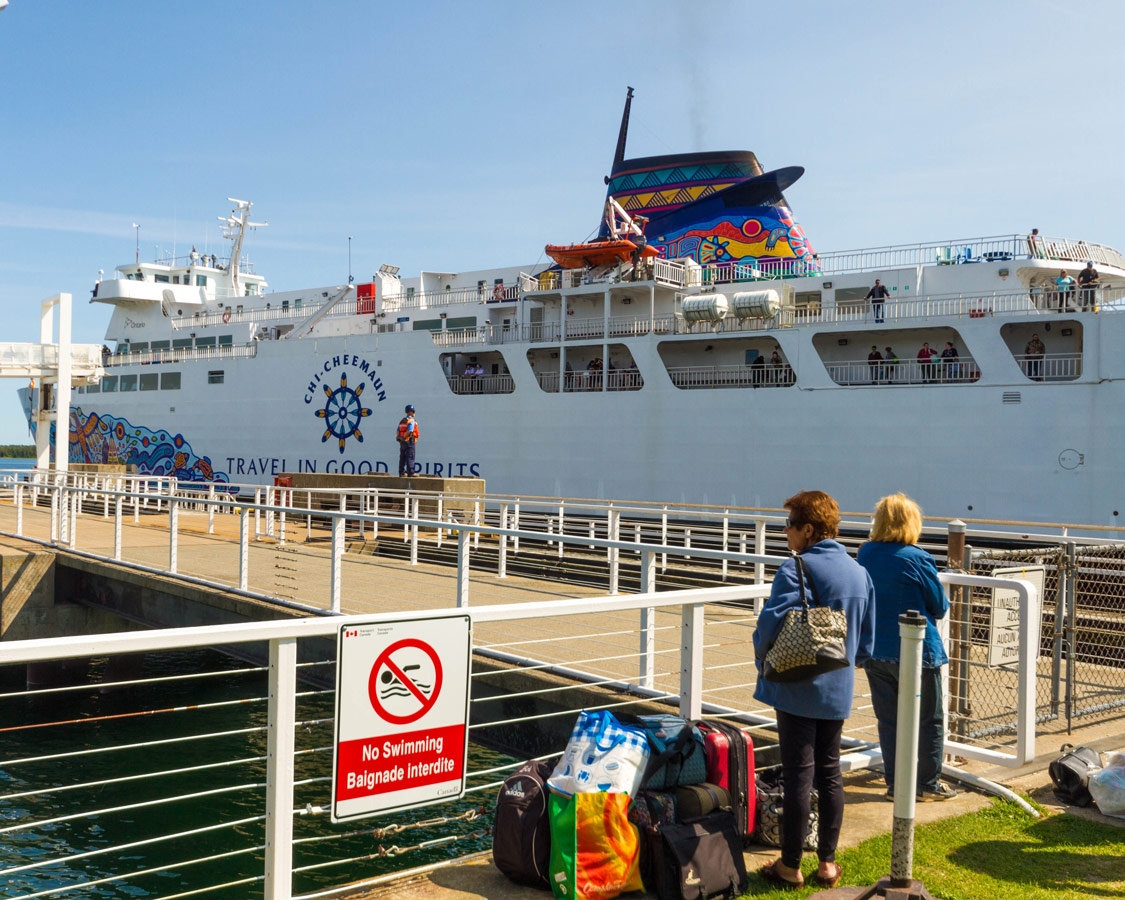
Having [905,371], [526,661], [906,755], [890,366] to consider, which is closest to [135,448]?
[890,366]

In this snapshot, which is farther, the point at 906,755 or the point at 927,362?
the point at 927,362

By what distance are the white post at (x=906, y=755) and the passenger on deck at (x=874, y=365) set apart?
18.0 m

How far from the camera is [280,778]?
3311 millimetres

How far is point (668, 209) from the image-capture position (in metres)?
27.2

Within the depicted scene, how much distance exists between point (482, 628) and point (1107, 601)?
773 centimetres

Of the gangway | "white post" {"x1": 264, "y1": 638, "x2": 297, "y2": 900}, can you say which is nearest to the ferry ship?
the gangway

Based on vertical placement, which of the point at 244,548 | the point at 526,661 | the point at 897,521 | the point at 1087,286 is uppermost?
the point at 1087,286

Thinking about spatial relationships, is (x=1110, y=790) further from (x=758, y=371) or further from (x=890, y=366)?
(x=758, y=371)

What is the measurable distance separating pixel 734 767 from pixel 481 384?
2328 centimetres

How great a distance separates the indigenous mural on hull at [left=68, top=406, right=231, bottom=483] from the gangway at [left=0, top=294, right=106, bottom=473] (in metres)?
5.90

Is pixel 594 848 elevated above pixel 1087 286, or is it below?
below

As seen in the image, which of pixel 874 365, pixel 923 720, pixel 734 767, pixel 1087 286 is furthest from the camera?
pixel 874 365

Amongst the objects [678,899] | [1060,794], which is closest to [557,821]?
[678,899]

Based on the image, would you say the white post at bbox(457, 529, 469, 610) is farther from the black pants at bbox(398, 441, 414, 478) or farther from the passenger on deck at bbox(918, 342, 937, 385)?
the passenger on deck at bbox(918, 342, 937, 385)
